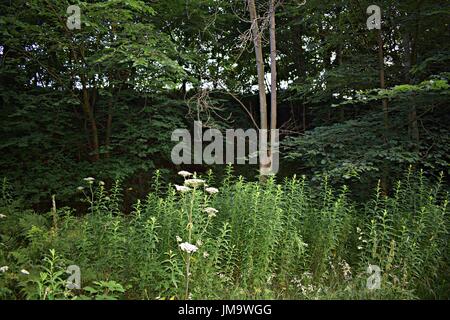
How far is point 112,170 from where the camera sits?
7.77 m

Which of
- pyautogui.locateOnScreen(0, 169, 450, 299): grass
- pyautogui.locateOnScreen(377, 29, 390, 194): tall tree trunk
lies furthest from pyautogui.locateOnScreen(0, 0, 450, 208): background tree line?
pyautogui.locateOnScreen(0, 169, 450, 299): grass

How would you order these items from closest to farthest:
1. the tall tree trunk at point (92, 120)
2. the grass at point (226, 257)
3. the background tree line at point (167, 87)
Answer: the grass at point (226, 257) < the background tree line at point (167, 87) < the tall tree trunk at point (92, 120)

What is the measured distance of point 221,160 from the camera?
996cm

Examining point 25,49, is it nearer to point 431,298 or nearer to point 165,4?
point 165,4

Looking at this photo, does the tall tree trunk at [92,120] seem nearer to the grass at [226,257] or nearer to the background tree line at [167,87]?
the background tree line at [167,87]

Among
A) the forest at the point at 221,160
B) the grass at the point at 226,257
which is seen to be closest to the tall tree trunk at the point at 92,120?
the forest at the point at 221,160

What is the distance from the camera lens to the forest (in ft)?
11.7

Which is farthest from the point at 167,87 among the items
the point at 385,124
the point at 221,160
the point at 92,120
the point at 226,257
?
the point at 385,124

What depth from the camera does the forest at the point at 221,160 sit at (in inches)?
141

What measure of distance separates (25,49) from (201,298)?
7.18 meters

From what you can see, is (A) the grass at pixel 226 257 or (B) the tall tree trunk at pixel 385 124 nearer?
(A) the grass at pixel 226 257

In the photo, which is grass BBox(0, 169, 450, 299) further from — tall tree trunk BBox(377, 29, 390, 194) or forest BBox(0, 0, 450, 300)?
tall tree trunk BBox(377, 29, 390, 194)
